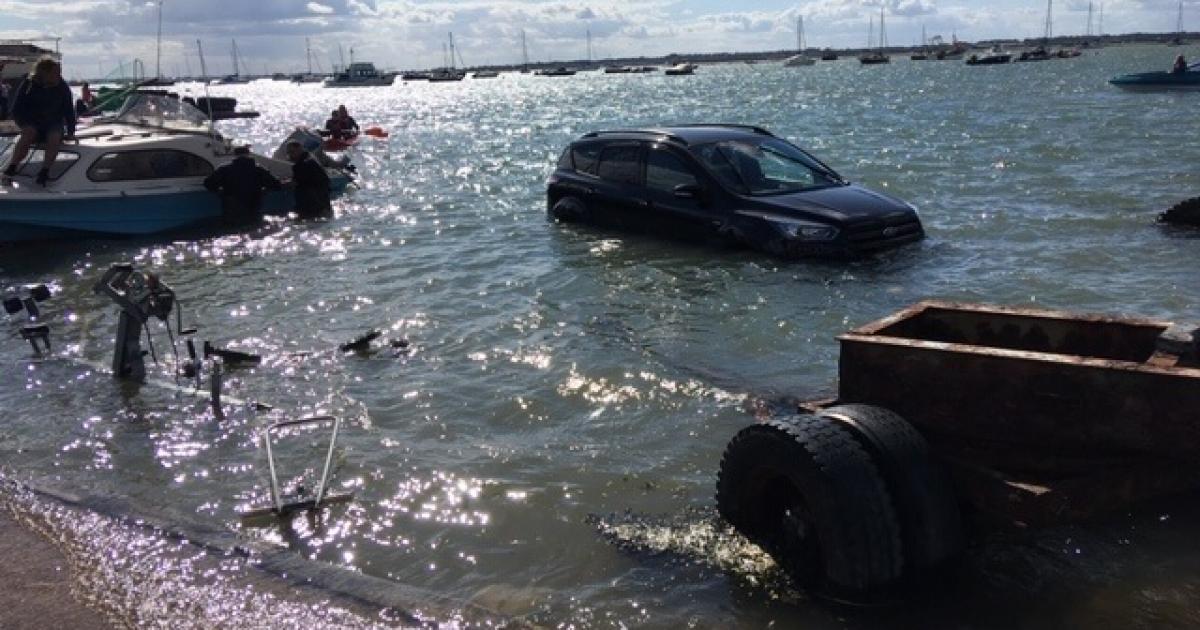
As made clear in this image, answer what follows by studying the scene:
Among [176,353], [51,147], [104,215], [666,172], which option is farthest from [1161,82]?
[176,353]

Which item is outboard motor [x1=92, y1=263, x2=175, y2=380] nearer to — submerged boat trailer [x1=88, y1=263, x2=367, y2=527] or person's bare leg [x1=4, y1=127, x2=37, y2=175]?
submerged boat trailer [x1=88, y1=263, x2=367, y2=527]

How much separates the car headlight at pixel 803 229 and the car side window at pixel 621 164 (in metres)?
2.39

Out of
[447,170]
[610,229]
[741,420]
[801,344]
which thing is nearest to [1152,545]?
[741,420]

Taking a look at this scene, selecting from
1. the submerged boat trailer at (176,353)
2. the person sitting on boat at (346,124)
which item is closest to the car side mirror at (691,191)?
the submerged boat trailer at (176,353)

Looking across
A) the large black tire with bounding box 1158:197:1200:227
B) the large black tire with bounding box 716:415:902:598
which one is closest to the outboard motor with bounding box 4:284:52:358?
the large black tire with bounding box 716:415:902:598

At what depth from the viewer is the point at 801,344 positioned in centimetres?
826

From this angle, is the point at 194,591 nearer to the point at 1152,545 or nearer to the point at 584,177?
the point at 1152,545

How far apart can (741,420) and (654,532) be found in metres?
1.73

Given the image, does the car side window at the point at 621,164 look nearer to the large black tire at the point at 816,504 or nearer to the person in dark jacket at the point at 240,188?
the person in dark jacket at the point at 240,188

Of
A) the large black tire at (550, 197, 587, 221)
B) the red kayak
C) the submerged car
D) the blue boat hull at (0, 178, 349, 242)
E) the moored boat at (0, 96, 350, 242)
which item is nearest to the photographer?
the submerged car

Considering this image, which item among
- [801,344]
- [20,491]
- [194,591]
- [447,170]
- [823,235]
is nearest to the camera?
[194,591]

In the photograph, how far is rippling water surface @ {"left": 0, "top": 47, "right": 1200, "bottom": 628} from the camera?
438cm

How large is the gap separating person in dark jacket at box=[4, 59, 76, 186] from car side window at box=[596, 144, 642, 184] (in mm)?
7793

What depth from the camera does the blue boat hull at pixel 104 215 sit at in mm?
14430
